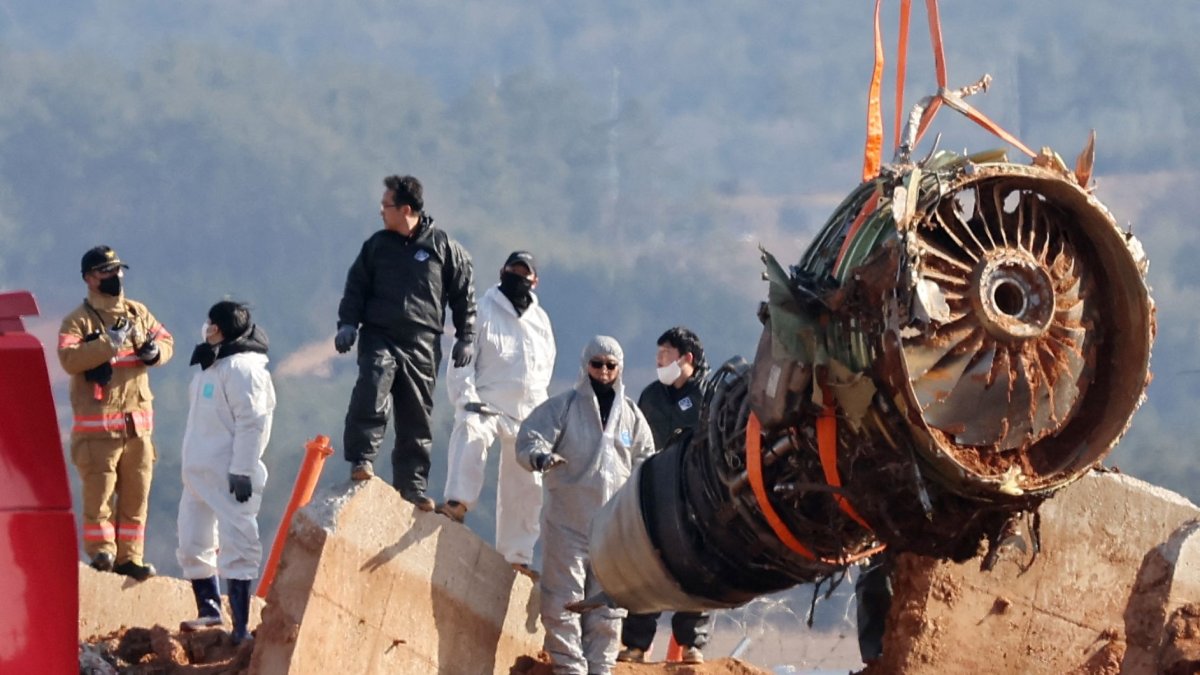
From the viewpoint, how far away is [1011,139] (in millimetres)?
7234

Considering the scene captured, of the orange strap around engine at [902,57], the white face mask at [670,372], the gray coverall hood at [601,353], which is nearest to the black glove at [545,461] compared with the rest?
the gray coverall hood at [601,353]

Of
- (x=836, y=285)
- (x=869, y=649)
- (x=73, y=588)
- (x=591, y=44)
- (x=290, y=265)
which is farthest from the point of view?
(x=591, y=44)

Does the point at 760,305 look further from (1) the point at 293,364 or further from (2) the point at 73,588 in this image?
(1) the point at 293,364

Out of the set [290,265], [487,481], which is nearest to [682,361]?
[487,481]

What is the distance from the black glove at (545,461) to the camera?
9.22 m

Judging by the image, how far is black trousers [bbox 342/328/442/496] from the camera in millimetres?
9469

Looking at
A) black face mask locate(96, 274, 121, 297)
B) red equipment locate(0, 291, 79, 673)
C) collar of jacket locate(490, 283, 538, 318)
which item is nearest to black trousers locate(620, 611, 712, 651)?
collar of jacket locate(490, 283, 538, 318)

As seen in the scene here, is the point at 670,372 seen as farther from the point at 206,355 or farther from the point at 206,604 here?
the point at 206,604

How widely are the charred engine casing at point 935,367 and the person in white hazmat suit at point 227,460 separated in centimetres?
333

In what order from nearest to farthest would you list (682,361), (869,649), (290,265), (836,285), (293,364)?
(836,285) < (869,649) < (682,361) < (293,364) < (290,265)

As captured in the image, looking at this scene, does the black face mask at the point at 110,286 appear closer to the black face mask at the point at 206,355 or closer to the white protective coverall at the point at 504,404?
the black face mask at the point at 206,355

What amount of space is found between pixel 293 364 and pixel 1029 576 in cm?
1578

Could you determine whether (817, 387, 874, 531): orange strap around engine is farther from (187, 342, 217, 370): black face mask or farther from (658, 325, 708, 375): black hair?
(187, 342, 217, 370): black face mask

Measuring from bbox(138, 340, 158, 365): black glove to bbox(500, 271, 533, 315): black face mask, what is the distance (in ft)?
6.81
